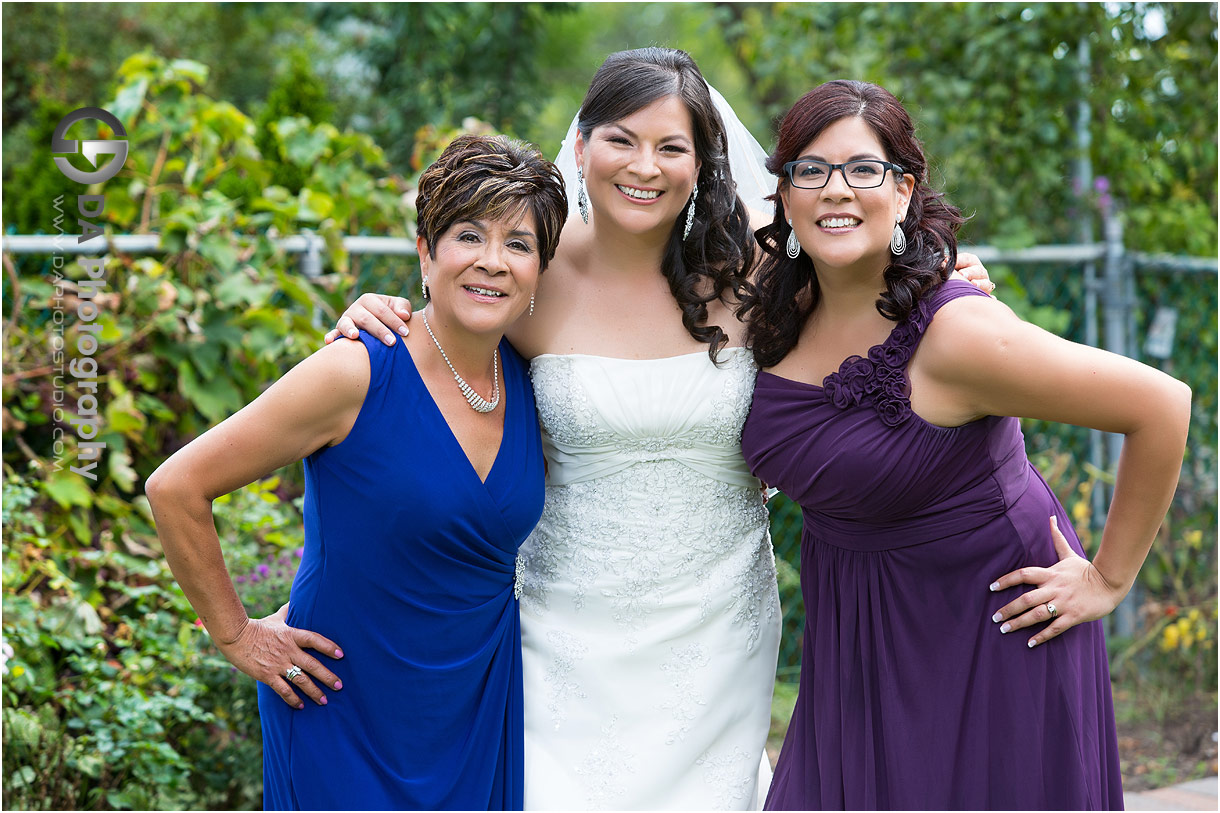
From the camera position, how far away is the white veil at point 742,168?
292 centimetres

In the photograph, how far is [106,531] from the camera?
12.4 ft

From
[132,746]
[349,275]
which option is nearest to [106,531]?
[132,746]

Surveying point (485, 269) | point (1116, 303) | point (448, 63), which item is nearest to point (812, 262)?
point (485, 269)

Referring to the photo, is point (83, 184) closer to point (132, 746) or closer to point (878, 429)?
point (132, 746)

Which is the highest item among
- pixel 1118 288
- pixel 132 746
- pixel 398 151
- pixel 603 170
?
pixel 398 151

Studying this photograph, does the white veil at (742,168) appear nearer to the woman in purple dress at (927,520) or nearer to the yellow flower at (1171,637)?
the woman in purple dress at (927,520)

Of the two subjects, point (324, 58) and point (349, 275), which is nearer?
point (349, 275)

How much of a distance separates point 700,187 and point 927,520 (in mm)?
1032

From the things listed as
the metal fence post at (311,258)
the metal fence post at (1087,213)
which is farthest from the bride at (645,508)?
the metal fence post at (1087,213)

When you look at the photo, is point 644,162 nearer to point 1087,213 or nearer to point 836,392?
point 836,392

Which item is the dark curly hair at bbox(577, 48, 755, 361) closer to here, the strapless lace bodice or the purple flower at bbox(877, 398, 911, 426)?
the strapless lace bodice

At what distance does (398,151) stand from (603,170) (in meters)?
5.09

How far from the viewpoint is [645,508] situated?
8.61 ft

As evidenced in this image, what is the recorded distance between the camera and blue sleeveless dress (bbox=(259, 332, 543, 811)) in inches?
88.9
